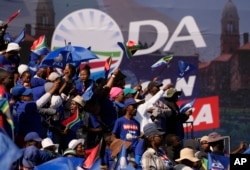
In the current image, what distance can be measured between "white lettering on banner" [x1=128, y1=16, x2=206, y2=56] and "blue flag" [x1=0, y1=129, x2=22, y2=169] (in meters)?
8.76

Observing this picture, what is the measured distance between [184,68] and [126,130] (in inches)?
165

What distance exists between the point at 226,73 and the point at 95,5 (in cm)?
264

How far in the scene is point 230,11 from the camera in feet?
65.3

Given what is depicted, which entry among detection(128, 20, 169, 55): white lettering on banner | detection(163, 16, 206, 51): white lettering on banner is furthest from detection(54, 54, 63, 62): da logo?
detection(163, 16, 206, 51): white lettering on banner

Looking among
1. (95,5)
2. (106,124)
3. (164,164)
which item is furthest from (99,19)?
(164,164)

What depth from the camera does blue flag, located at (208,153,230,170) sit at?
14797 mm

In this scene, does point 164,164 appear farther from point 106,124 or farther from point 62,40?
point 62,40

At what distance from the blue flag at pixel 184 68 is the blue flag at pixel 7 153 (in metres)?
8.06

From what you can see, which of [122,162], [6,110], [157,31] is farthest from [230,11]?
[6,110]

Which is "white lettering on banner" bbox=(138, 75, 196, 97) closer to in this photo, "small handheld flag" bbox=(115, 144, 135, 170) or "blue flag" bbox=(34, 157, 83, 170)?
"small handheld flag" bbox=(115, 144, 135, 170)

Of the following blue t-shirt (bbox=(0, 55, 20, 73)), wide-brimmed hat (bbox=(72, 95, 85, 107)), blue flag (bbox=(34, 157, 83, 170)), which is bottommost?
blue flag (bbox=(34, 157, 83, 170))

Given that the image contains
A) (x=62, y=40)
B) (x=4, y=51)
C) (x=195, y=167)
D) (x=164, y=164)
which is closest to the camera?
(x=164, y=164)

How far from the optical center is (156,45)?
19.8 m

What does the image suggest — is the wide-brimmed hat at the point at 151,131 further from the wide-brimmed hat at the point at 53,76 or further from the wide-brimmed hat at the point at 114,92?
the wide-brimmed hat at the point at 114,92
